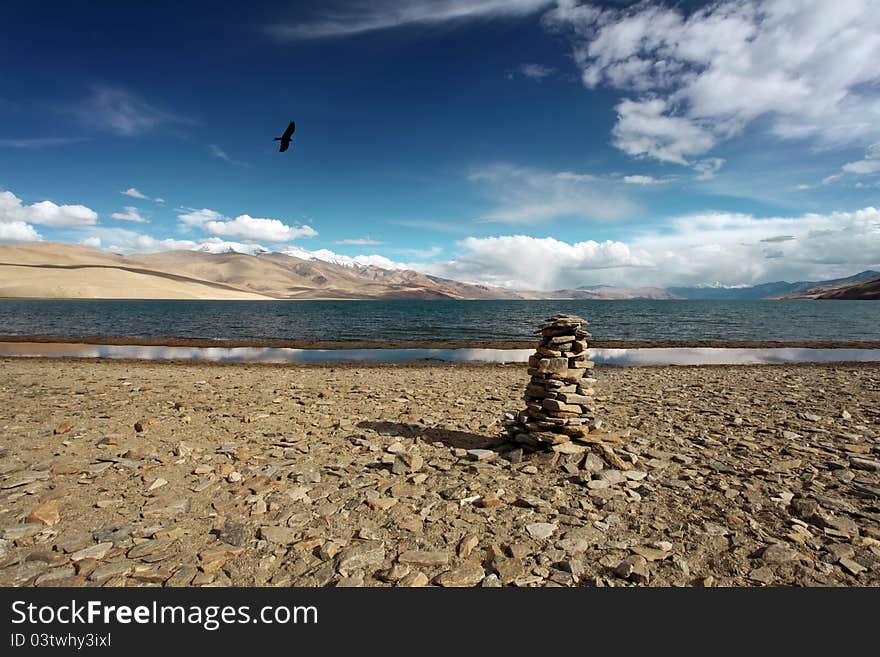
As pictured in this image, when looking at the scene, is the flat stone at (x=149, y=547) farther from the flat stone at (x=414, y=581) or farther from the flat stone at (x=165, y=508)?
the flat stone at (x=414, y=581)

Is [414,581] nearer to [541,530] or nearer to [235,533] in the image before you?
[541,530]

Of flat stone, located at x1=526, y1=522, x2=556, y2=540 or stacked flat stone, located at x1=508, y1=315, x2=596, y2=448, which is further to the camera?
stacked flat stone, located at x1=508, y1=315, x2=596, y2=448

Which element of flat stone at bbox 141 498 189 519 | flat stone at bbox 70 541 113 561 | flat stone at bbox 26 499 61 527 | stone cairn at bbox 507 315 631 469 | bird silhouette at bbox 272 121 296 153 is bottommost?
flat stone at bbox 141 498 189 519

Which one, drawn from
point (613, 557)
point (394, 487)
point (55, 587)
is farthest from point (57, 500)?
point (613, 557)

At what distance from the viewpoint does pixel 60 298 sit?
19475 centimetres

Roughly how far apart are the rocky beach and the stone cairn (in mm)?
335

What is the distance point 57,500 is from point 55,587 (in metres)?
2.82

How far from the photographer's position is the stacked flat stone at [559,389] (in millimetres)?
9508

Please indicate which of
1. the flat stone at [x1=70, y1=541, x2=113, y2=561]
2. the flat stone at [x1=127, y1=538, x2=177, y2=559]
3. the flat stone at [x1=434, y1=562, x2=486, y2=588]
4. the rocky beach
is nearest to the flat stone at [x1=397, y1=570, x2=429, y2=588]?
the rocky beach

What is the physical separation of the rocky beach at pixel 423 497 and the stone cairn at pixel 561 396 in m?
0.34

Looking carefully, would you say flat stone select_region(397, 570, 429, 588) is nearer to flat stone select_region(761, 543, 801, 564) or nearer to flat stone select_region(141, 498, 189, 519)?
flat stone select_region(141, 498, 189, 519)

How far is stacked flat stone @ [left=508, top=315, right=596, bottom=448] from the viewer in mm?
9508

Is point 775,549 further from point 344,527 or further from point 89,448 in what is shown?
point 89,448

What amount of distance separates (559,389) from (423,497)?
411 centimetres
